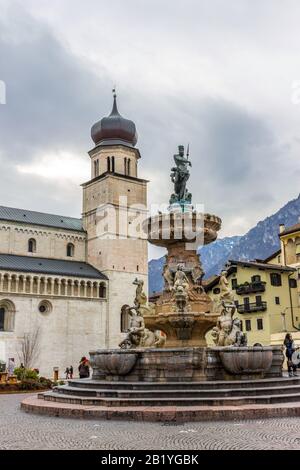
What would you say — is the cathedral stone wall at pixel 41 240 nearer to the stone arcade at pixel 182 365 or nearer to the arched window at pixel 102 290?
the arched window at pixel 102 290

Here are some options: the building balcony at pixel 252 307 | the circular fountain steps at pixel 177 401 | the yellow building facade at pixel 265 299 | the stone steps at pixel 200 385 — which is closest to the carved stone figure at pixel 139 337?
the circular fountain steps at pixel 177 401

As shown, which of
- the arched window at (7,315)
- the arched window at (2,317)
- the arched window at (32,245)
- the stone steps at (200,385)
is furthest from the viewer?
the arched window at (32,245)

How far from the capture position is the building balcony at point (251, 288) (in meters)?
55.1

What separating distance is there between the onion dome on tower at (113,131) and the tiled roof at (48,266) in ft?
63.0

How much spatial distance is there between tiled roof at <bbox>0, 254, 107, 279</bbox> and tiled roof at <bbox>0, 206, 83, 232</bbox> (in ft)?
18.5

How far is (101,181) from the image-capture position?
76438 mm

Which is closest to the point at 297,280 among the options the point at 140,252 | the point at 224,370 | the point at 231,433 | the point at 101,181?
the point at 140,252

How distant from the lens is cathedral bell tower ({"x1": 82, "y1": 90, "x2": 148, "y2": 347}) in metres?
70.6

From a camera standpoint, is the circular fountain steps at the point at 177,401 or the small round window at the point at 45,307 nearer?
the circular fountain steps at the point at 177,401

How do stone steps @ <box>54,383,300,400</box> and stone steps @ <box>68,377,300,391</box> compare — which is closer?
stone steps @ <box>54,383,300,400</box>

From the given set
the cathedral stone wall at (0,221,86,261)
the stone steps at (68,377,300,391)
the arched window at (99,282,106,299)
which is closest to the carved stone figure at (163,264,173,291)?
the stone steps at (68,377,300,391)

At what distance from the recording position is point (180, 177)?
21953 millimetres

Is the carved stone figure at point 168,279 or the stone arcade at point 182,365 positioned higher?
the carved stone figure at point 168,279

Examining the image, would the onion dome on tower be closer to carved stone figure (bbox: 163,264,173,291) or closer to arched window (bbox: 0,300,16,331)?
arched window (bbox: 0,300,16,331)
